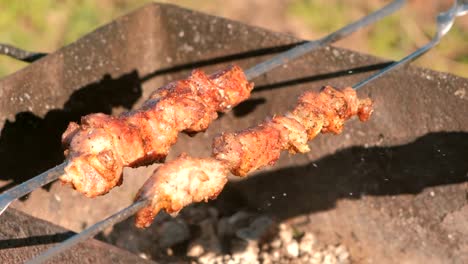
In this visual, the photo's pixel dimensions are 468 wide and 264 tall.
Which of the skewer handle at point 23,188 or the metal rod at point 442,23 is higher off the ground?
the metal rod at point 442,23

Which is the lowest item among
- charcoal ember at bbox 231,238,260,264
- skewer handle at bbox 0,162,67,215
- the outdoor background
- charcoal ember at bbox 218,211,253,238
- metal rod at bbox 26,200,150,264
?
metal rod at bbox 26,200,150,264

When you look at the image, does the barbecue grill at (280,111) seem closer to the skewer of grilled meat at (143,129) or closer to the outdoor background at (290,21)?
the skewer of grilled meat at (143,129)

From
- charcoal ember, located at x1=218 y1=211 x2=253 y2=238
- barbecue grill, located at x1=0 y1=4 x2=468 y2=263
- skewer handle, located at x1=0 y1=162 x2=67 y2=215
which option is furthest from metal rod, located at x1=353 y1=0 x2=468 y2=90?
skewer handle, located at x1=0 y1=162 x2=67 y2=215

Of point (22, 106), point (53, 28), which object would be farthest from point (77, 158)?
point (53, 28)

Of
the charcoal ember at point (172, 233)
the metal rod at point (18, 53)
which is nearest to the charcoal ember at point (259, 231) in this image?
the charcoal ember at point (172, 233)

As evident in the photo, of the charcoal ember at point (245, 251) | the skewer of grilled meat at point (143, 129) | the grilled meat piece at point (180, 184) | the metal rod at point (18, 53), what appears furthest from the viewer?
the charcoal ember at point (245, 251)

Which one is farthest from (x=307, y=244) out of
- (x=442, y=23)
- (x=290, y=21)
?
(x=290, y=21)

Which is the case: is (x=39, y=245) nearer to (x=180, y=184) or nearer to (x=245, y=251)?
(x=180, y=184)

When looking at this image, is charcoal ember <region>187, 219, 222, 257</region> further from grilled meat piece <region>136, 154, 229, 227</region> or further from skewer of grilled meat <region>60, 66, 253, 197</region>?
grilled meat piece <region>136, 154, 229, 227</region>
